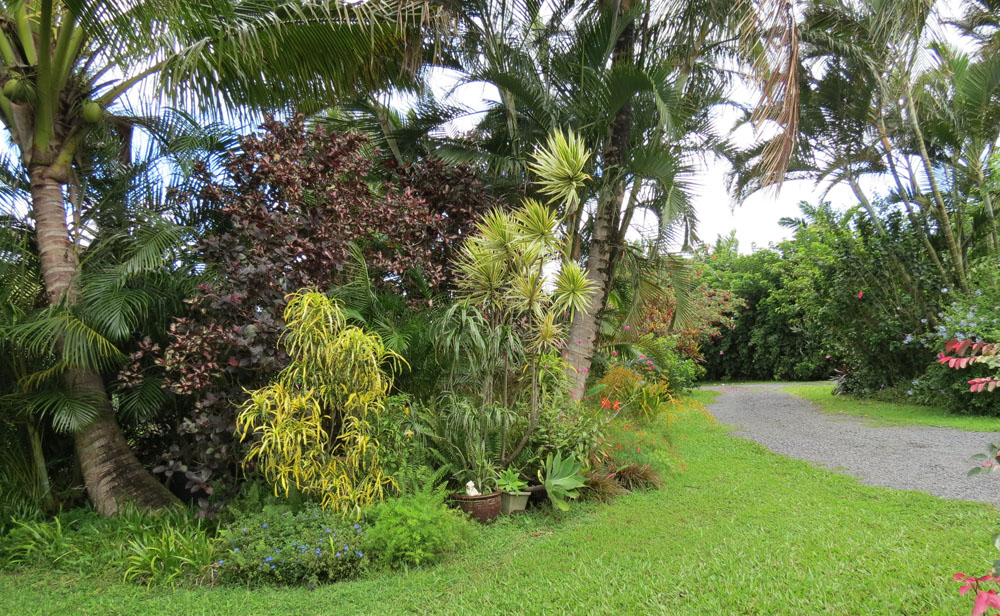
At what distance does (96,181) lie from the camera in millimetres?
5258

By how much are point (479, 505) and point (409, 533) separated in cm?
95

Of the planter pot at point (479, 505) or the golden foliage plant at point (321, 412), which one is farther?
the planter pot at point (479, 505)

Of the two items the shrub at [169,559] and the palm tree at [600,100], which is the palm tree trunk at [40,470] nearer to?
the shrub at [169,559]

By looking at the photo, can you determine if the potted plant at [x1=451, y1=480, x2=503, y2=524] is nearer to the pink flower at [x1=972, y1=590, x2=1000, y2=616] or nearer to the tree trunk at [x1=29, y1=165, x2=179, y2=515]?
the tree trunk at [x1=29, y1=165, x2=179, y2=515]

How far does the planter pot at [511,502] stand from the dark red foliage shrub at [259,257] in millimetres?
2060

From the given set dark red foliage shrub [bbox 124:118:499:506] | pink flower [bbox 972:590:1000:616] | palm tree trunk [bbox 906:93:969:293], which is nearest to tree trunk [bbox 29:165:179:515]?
dark red foliage shrub [bbox 124:118:499:506]

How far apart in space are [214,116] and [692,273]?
18.5ft

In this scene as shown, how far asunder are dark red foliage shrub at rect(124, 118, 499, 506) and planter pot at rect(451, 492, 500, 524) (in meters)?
1.73

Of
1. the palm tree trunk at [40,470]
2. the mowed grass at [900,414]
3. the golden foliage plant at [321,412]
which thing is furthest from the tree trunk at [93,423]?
the mowed grass at [900,414]

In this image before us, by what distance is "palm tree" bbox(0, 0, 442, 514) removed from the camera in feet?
14.1

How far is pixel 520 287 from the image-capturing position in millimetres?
4781

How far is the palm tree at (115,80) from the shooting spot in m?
4.30

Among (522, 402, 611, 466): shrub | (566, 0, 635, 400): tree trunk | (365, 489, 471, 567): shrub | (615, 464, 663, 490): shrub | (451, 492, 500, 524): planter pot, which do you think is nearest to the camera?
(365, 489, 471, 567): shrub

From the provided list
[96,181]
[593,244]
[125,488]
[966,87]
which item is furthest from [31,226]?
[966,87]
